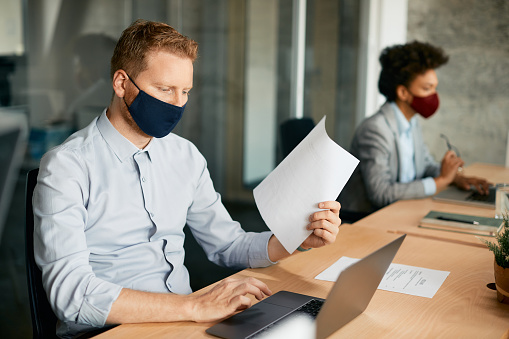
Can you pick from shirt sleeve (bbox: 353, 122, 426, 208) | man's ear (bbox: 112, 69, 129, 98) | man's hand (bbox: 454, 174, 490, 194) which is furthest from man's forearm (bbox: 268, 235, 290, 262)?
man's hand (bbox: 454, 174, 490, 194)

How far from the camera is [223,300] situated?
4.38 feet

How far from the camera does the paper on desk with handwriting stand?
1.44m

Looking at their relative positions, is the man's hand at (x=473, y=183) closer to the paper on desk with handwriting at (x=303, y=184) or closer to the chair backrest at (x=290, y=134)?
the chair backrest at (x=290, y=134)

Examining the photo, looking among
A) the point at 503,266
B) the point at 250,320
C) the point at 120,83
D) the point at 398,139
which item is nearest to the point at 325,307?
the point at 250,320

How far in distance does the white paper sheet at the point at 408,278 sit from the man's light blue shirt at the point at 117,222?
197mm

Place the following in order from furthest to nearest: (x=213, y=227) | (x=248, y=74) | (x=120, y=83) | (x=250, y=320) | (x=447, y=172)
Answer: (x=248, y=74), (x=447, y=172), (x=213, y=227), (x=120, y=83), (x=250, y=320)

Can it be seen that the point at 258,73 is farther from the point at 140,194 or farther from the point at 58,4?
the point at 140,194

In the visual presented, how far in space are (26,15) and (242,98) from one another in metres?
1.83

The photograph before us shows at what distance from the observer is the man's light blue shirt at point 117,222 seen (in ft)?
4.43

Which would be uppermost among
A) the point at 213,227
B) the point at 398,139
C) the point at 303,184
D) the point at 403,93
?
the point at 403,93

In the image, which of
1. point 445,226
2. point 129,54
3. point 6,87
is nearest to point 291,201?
point 129,54

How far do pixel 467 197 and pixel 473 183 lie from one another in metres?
0.18

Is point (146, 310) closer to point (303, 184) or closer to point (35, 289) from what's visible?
point (35, 289)

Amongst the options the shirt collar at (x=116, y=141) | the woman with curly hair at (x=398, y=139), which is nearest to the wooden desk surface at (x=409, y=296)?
the shirt collar at (x=116, y=141)
